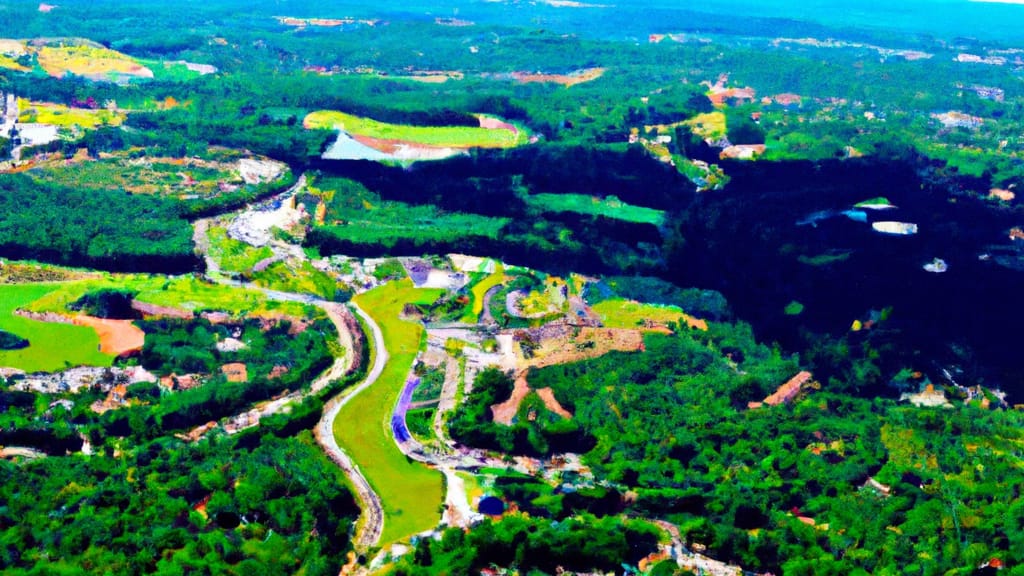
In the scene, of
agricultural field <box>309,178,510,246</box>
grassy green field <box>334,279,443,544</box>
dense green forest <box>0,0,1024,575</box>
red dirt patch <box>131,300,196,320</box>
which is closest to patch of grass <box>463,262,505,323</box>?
dense green forest <box>0,0,1024,575</box>

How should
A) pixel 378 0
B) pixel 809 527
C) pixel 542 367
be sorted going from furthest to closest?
pixel 378 0 < pixel 542 367 < pixel 809 527

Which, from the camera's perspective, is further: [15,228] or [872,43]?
[872,43]

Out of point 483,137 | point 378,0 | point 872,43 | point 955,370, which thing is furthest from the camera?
point 378,0

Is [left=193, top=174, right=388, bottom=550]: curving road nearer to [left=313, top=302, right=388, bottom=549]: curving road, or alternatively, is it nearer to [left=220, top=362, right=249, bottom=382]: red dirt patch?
[left=313, top=302, right=388, bottom=549]: curving road

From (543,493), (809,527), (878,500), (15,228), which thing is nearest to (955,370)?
(878,500)

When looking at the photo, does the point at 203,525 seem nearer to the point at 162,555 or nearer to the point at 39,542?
the point at 162,555

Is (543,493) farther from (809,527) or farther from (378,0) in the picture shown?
(378,0)
